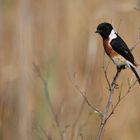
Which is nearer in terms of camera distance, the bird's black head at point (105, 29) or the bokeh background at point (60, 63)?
the bird's black head at point (105, 29)

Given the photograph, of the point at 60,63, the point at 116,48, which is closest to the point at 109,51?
the point at 116,48

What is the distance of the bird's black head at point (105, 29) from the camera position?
11.4ft

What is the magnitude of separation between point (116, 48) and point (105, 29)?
0.11m

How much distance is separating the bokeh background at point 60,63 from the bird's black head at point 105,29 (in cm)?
58

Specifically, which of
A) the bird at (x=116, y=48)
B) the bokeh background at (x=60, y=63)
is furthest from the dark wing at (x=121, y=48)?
the bokeh background at (x=60, y=63)

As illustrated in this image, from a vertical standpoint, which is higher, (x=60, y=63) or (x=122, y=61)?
(x=60, y=63)

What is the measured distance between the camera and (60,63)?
4.54 m

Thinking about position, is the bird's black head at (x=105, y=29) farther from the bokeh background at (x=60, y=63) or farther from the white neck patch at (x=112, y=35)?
the bokeh background at (x=60, y=63)

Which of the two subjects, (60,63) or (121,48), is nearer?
(121,48)

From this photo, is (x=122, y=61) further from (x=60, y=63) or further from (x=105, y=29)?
(x=60, y=63)

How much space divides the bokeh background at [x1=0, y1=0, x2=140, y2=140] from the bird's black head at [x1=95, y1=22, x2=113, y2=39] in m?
0.58

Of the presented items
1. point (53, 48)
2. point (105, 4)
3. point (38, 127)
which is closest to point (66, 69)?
point (53, 48)

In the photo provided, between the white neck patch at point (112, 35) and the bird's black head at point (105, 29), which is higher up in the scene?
the bird's black head at point (105, 29)

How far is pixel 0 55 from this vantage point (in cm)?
460
